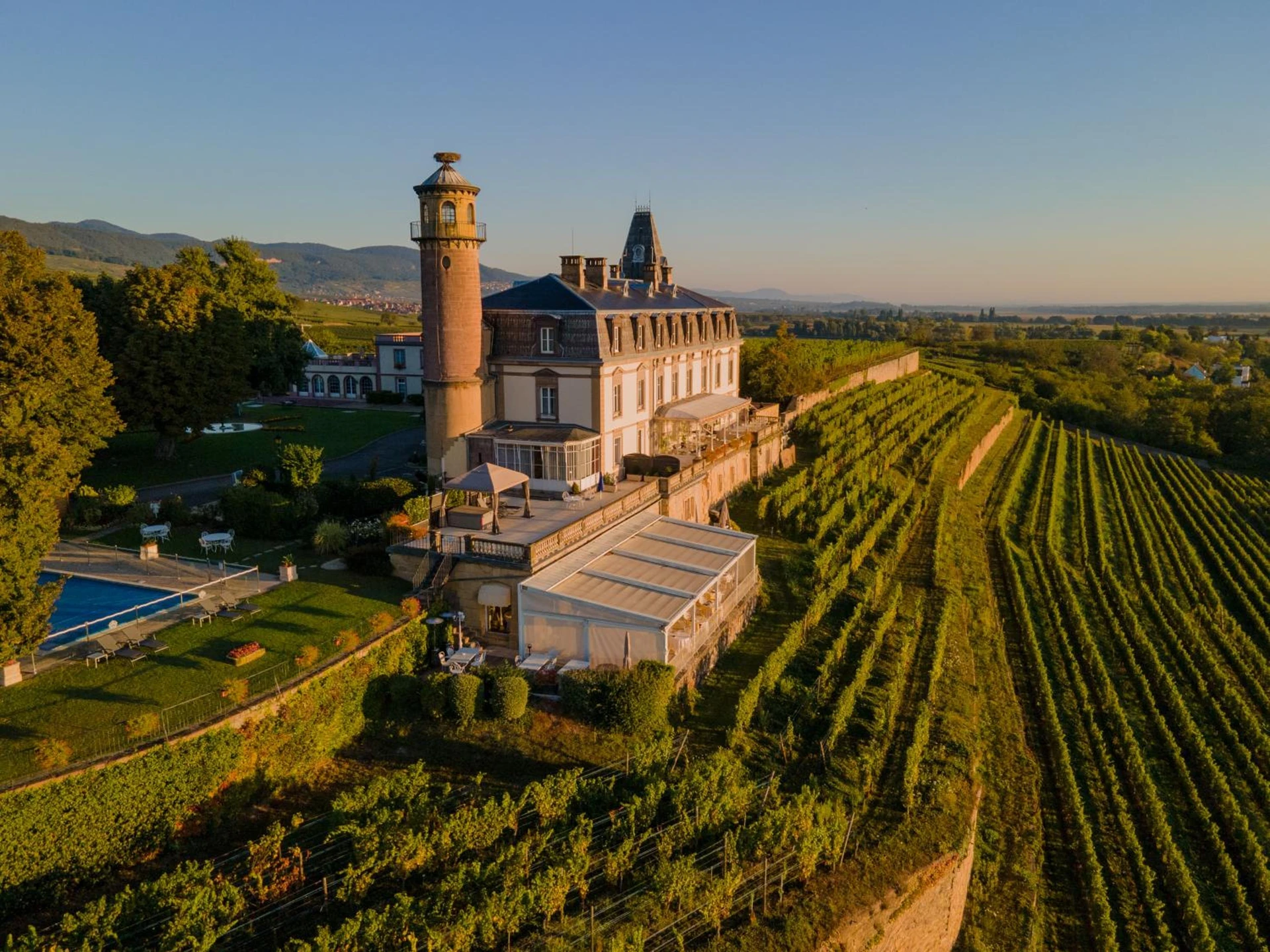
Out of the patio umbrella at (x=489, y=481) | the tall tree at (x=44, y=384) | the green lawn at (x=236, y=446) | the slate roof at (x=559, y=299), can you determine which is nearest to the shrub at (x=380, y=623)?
the patio umbrella at (x=489, y=481)

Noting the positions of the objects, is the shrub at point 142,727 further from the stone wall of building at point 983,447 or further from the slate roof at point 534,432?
the stone wall of building at point 983,447

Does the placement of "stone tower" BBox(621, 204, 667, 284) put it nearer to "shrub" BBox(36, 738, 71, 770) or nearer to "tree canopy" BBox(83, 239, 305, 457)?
"tree canopy" BBox(83, 239, 305, 457)

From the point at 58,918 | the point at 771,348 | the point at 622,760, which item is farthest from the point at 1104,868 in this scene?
the point at 771,348

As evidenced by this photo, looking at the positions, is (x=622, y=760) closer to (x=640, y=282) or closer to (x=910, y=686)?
(x=910, y=686)

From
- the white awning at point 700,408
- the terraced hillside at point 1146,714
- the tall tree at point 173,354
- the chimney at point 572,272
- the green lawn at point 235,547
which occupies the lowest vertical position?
the terraced hillside at point 1146,714

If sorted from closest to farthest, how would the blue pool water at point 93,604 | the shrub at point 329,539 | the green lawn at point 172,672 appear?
the green lawn at point 172,672, the blue pool water at point 93,604, the shrub at point 329,539

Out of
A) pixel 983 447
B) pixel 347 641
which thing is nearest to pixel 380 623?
pixel 347 641

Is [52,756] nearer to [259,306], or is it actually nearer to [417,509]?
[417,509]
